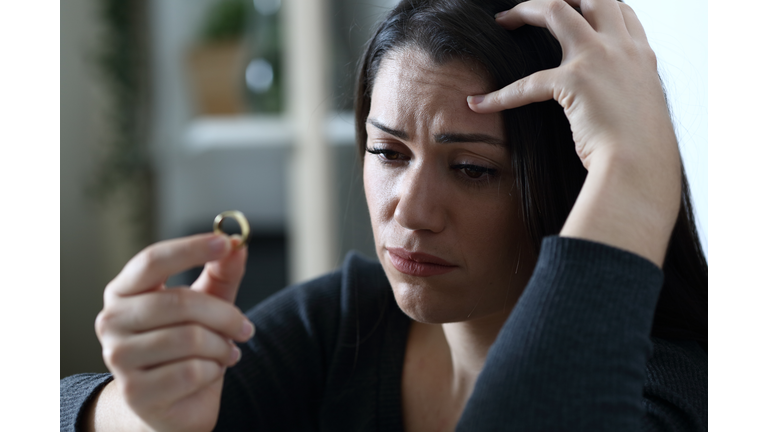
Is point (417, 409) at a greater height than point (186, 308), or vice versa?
point (186, 308)

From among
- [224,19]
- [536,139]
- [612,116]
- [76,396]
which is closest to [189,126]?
[224,19]

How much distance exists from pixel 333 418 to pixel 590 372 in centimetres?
61

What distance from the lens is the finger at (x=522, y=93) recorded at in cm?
76

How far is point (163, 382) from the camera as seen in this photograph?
62 cm

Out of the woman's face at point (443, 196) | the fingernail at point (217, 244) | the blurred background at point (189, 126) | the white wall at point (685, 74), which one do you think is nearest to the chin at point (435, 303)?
the woman's face at point (443, 196)

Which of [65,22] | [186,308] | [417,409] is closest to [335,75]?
[65,22]

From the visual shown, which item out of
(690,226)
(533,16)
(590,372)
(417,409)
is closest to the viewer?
(590,372)

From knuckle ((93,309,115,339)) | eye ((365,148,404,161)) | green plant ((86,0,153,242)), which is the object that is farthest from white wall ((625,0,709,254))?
green plant ((86,0,153,242))

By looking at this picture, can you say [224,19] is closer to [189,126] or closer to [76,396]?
[189,126]

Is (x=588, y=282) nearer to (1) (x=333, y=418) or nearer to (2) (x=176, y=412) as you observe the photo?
(2) (x=176, y=412)

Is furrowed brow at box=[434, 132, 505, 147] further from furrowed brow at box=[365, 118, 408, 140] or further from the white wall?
the white wall

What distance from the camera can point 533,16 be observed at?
0.80 m

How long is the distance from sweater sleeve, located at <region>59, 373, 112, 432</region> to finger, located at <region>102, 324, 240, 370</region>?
1.18 feet

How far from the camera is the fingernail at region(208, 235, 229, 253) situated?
2.04ft
